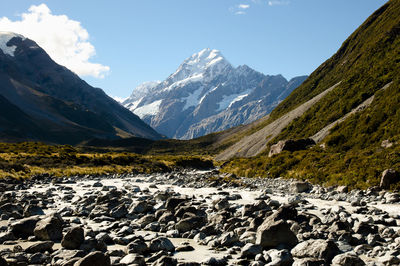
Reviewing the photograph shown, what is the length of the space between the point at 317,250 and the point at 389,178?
53.7ft

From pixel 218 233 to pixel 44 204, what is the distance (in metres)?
14.1

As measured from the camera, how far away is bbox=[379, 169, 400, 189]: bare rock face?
23.0m

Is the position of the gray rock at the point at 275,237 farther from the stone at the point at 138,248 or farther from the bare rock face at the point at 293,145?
the bare rock face at the point at 293,145

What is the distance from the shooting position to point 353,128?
47344 mm

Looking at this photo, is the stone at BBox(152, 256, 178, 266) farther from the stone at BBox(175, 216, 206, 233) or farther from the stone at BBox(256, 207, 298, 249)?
the stone at BBox(175, 216, 206, 233)

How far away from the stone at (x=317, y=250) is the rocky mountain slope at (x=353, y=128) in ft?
55.3

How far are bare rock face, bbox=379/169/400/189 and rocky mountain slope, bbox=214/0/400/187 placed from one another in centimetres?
110

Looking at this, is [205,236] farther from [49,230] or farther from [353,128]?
[353,128]

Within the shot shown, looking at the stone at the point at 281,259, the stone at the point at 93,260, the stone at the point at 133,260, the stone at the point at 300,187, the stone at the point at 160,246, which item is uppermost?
the stone at the point at 93,260

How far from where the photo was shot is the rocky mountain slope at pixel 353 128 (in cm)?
2961

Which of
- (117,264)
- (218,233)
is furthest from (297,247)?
(117,264)

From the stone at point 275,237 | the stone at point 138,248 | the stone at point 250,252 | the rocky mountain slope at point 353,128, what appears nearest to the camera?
the stone at point 250,252

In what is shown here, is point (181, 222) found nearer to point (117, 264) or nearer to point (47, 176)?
point (117, 264)

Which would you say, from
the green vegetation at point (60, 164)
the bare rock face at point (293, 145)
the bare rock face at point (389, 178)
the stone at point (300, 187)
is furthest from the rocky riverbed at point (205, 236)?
the bare rock face at point (293, 145)
